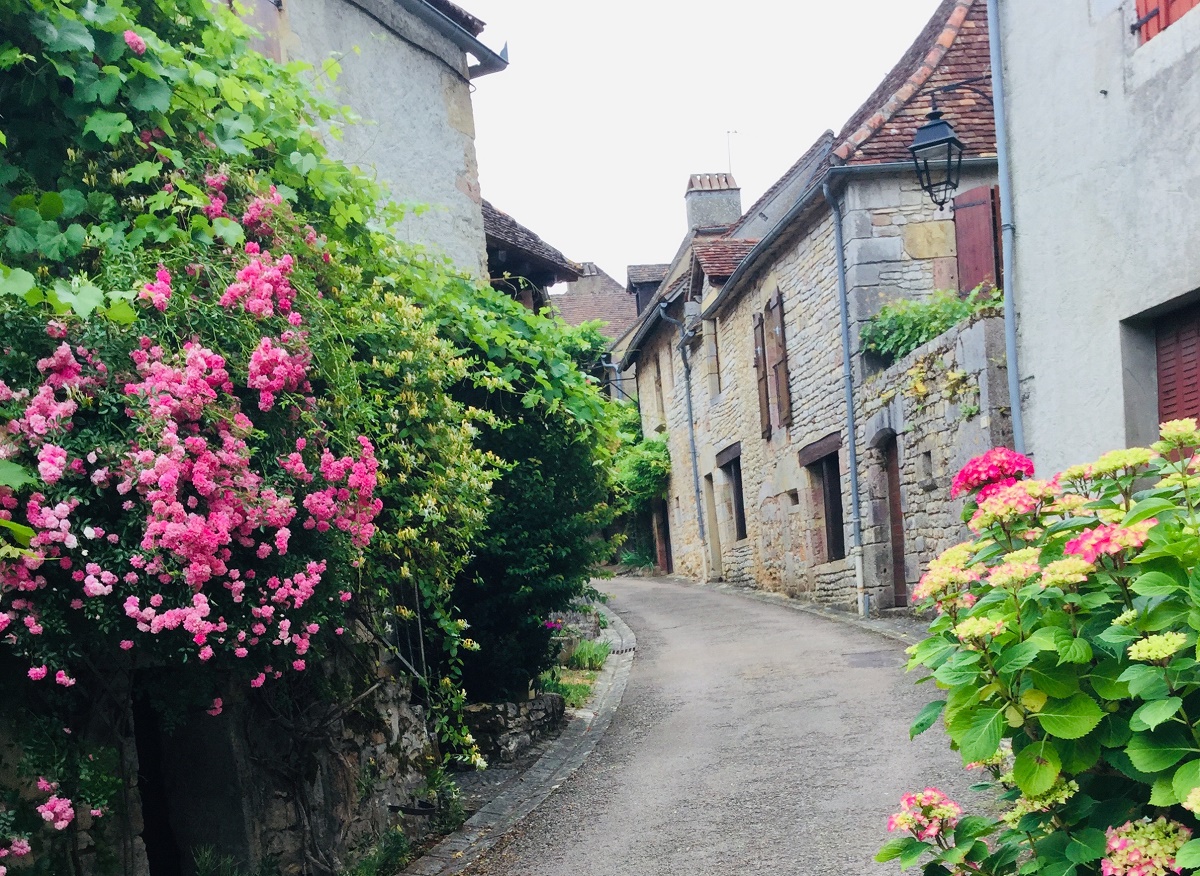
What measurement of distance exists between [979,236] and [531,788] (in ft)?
26.2

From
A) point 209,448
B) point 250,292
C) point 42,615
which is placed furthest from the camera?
point 250,292

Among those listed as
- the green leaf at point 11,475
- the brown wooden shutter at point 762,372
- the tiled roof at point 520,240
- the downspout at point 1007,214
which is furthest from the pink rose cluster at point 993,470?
the brown wooden shutter at point 762,372

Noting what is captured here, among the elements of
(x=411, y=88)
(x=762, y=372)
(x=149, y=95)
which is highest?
(x=411, y=88)

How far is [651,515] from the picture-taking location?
28.4 meters

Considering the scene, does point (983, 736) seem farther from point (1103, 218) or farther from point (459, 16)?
point (459, 16)

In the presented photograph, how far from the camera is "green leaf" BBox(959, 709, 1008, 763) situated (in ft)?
7.59

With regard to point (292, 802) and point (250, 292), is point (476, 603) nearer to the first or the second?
point (292, 802)

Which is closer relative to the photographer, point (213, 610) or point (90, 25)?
point (213, 610)

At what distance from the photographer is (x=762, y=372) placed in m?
18.2

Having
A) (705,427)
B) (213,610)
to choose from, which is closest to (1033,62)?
(213,610)

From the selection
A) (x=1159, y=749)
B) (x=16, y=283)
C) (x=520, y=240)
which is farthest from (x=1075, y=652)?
(x=520, y=240)

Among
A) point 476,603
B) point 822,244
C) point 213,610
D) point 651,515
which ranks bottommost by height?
point 651,515

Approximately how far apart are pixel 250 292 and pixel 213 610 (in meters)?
1.19

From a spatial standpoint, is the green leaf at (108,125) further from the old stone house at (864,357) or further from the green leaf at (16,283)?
the old stone house at (864,357)
